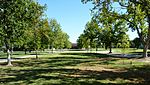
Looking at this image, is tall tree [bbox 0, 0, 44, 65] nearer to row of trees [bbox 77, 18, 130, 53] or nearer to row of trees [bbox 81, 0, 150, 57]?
row of trees [bbox 81, 0, 150, 57]

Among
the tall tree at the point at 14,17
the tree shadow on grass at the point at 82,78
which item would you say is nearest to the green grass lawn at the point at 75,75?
the tree shadow on grass at the point at 82,78

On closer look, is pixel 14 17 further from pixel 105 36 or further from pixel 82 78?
pixel 105 36

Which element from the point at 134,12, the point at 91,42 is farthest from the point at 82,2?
the point at 91,42

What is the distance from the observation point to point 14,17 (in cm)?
2681

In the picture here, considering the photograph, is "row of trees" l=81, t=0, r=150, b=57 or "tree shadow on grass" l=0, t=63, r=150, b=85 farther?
"row of trees" l=81, t=0, r=150, b=57

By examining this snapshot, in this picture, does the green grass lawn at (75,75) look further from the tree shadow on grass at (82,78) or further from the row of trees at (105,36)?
the row of trees at (105,36)

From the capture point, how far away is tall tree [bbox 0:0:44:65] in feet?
82.7

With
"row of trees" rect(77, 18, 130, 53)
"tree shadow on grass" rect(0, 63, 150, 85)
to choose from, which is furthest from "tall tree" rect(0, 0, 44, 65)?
"row of trees" rect(77, 18, 130, 53)

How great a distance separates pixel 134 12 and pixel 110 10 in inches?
139

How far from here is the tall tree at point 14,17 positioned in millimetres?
25197

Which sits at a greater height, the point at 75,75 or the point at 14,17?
the point at 14,17

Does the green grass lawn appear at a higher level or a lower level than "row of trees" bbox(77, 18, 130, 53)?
lower

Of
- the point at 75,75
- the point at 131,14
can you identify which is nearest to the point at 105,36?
the point at 131,14

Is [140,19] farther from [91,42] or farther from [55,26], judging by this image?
[91,42]
